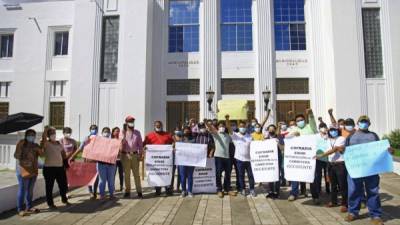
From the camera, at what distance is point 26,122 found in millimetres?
9961

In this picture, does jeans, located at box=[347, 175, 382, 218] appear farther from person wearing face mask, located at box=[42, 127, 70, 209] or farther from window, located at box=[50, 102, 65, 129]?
window, located at box=[50, 102, 65, 129]

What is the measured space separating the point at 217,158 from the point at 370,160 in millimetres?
3627

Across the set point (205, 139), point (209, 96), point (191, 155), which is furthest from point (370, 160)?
point (209, 96)

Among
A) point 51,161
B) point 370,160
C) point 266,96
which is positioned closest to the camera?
point 370,160

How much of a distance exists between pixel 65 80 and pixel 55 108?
1832 mm

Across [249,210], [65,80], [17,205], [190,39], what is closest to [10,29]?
[65,80]

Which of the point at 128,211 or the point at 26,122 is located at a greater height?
the point at 26,122

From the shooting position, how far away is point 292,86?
17922mm

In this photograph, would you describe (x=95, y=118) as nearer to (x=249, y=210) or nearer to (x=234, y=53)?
(x=234, y=53)

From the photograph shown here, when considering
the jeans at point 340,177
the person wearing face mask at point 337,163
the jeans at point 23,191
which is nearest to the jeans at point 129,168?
the jeans at point 23,191

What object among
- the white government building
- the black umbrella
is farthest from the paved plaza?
the white government building

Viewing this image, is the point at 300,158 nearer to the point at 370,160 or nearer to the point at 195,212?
the point at 370,160

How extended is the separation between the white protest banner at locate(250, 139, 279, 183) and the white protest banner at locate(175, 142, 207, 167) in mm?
1257

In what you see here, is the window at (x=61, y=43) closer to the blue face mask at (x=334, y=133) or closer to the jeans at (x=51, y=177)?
the jeans at (x=51, y=177)
